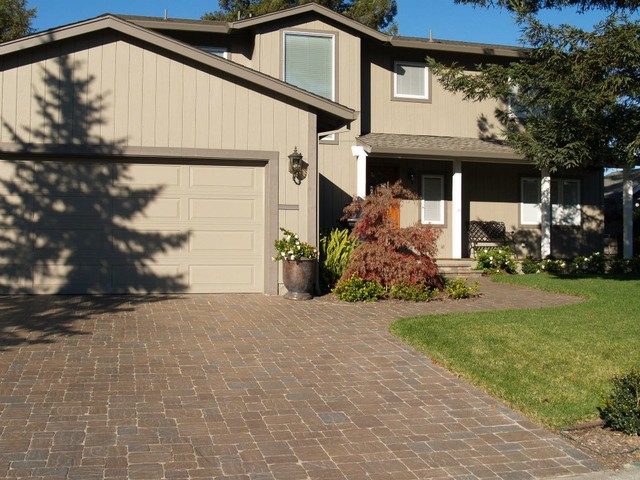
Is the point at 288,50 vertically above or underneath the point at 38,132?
above

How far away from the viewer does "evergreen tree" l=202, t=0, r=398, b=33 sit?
100.0 feet

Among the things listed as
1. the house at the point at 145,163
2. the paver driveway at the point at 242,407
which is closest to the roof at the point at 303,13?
the house at the point at 145,163

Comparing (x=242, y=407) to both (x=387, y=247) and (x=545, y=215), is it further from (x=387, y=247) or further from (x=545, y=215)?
(x=545, y=215)

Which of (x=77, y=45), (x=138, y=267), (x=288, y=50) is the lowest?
(x=138, y=267)

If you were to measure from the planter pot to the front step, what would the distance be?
5417 millimetres

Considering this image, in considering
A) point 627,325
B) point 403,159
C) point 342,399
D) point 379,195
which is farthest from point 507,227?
point 342,399

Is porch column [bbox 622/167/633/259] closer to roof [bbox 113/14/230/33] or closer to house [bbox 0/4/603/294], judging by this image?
house [bbox 0/4/603/294]

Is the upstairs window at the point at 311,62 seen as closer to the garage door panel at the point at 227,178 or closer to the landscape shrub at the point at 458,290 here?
the garage door panel at the point at 227,178

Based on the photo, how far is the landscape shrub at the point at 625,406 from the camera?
580 centimetres

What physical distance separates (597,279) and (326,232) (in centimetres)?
625

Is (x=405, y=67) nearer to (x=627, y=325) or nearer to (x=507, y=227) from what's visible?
(x=507, y=227)

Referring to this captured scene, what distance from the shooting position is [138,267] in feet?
40.9

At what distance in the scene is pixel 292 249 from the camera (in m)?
12.2

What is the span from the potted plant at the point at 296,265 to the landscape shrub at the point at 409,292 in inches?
58.0
